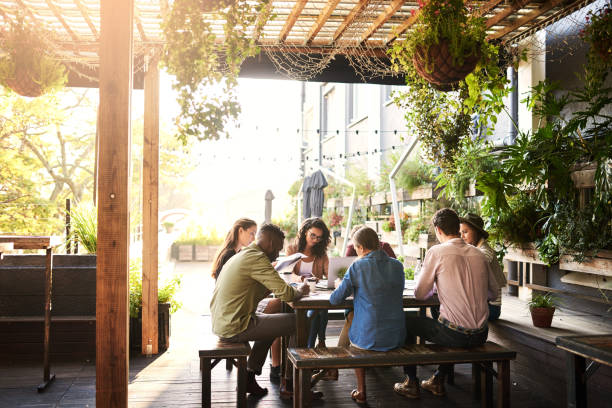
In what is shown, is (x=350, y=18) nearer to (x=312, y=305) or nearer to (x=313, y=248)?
(x=313, y=248)

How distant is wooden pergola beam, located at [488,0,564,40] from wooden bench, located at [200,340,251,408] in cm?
377

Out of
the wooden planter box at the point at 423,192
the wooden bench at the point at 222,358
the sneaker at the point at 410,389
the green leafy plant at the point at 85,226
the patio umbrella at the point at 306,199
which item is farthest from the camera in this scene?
the patio umbrella at the point at 306,199

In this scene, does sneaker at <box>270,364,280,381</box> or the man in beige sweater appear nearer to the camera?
the man in beige sweater

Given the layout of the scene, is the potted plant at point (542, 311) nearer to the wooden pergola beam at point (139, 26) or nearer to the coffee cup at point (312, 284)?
the coffee cup at point (312, 284)

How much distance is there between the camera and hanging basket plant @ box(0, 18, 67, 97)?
12.5 feet

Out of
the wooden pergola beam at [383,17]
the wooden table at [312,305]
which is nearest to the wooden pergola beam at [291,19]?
the wooden pergola beam at [383,17]

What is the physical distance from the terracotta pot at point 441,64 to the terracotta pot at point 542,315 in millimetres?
1931

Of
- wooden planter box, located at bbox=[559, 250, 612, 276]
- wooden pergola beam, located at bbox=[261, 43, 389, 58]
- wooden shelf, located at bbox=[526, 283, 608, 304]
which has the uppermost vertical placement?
wooden pergola beam, located at bbox=[261, 43, 389, 58]

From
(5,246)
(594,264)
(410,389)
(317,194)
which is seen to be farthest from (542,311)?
(317,194)

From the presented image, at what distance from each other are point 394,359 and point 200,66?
2196mm

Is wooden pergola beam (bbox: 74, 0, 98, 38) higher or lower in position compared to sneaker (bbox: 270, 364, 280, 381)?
higher

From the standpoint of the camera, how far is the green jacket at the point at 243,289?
378 centimetres

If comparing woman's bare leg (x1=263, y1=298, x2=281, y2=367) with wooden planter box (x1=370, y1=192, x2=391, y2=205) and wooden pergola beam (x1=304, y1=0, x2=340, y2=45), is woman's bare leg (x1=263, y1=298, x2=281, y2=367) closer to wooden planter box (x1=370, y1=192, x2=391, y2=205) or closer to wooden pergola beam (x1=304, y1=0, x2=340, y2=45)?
wooden pergola beam (x1=304, y1=0, x2=340, y2=45)

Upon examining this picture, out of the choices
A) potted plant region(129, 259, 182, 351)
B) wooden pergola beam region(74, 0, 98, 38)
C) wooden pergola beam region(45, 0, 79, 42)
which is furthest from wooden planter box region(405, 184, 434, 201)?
wooden pergola beam region(45, 0, 79, 42)
